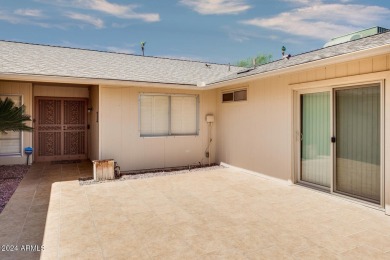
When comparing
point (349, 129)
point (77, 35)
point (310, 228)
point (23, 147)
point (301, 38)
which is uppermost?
point (301, 38)

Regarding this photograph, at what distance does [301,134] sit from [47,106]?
814 cm

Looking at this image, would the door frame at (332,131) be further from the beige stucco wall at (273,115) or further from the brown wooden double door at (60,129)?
the brown wooden double door at (60,129)

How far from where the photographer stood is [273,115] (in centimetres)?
630

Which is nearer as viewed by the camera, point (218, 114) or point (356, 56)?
point (356, 56)

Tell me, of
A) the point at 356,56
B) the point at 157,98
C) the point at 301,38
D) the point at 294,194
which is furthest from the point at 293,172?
the point at 301,38

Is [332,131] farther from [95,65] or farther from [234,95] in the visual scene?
[95,65]

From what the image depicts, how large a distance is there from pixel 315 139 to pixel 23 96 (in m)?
8.18

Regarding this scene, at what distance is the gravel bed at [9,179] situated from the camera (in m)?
4.96

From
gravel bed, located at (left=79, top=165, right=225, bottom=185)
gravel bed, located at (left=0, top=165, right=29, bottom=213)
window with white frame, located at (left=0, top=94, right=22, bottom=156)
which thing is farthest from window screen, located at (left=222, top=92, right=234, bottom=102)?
window with white frame, located at (left=0, top=94, right=22, bottom=156)

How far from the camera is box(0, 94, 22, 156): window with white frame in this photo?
7977 millimetres

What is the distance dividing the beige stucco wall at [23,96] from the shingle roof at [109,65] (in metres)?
0.90

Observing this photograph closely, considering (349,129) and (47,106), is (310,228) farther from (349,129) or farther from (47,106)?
(47,106)

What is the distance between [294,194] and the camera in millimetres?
5172

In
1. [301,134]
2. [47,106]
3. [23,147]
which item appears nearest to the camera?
[301,134]
